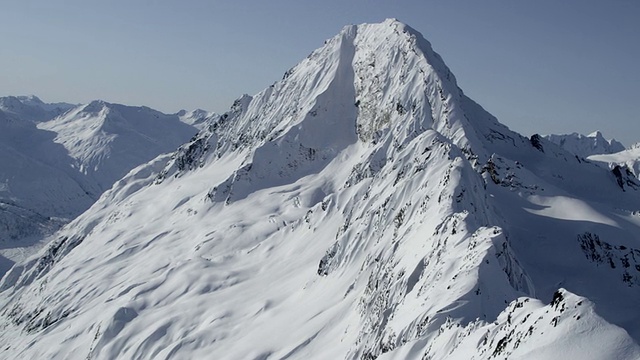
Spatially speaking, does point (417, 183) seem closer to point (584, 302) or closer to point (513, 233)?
point (513, 233)

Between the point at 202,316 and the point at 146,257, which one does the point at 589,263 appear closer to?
the point at 202,316

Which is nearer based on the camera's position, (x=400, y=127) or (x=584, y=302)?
(x=584, y=302)

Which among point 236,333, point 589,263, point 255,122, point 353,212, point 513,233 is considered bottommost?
point 236,333

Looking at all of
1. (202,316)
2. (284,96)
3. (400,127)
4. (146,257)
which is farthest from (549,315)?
(284,96)

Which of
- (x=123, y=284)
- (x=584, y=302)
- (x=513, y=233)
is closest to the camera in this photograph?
(x=584, y=302)

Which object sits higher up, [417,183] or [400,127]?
[400,127]

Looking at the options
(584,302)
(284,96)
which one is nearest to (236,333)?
(584,302)

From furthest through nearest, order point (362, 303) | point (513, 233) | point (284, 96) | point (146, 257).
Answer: point (284, 96) → point (146, 257) → point (513, 233) → point (362, 303)
